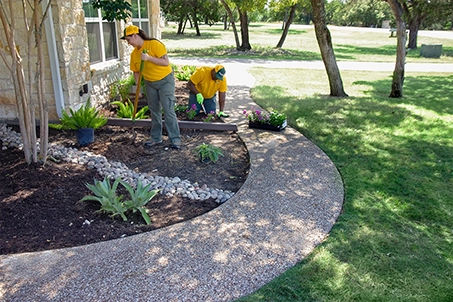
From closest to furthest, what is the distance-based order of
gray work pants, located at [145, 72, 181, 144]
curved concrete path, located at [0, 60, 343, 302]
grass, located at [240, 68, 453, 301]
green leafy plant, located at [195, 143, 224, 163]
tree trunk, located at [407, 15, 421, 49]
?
curved concrete path, located at [0, 60, 343, 302], grass, located at [240, 68, 453, 301], green leafy plant, located at [195, 143, 224, 163], gray work pants, located at [145, 72, 181, 144], tree trunk, located at [407, 15, 421, 49]

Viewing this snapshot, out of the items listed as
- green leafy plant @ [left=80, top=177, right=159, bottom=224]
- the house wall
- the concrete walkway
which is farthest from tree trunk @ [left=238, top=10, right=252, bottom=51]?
green leafy plant @ [left=80, top=177, right=159, bottom=224]

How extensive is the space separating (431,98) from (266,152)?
5.83 metres

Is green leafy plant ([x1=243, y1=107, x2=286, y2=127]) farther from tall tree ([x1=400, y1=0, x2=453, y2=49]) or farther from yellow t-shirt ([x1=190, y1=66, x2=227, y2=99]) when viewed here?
tall tree ([x1=400, y1=0, x2=453, y2=49])

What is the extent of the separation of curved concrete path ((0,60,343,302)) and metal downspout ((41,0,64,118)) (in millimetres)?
3485

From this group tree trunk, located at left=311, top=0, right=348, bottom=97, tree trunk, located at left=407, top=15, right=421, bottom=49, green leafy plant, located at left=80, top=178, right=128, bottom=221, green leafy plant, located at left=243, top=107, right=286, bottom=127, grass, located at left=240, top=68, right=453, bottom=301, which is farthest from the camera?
tree trunk, located at left=407, top=15, right=421, bottom=49

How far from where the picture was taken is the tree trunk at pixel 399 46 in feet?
27.1

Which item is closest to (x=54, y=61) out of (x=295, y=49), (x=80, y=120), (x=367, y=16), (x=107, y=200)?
(x=80, y=120)

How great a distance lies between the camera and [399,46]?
8.48 m

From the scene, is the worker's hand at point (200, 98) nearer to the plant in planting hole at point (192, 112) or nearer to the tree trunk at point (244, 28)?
the plant in planting hole at point (192, 112)

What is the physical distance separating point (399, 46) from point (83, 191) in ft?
24.9

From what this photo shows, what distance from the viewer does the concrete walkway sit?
101 inches

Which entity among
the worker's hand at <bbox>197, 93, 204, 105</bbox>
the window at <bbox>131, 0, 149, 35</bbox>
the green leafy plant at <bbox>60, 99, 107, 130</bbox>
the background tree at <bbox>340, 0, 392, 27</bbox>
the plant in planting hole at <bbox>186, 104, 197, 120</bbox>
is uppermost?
the background tree at <bbox>340, 0, 392, 27</bbox>

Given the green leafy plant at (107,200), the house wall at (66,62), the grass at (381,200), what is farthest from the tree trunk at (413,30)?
the green leafy plant at (107,200)

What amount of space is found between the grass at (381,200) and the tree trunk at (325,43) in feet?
1.74
